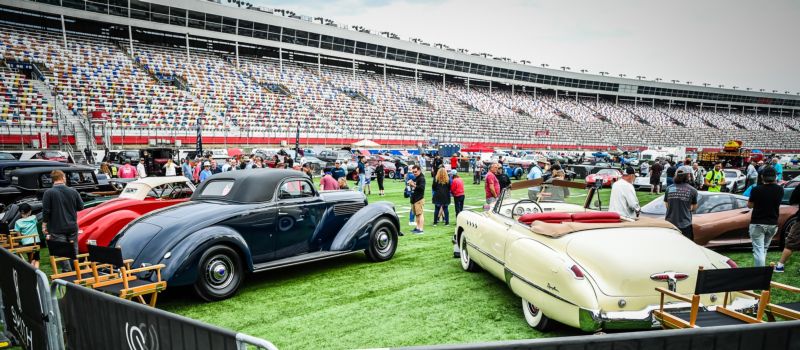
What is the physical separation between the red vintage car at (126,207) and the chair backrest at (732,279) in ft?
26.1

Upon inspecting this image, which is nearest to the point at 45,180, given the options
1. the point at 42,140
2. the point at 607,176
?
the point at 42,140

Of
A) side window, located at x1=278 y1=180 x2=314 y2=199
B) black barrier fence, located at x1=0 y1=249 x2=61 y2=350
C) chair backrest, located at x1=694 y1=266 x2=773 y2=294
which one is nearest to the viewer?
chair backrest, located at x1=694 y1=266 x2=773 y2=294

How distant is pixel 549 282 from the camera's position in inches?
159

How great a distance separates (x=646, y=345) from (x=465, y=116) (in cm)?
5330

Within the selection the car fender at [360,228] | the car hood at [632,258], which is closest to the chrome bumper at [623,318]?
the car hood at [632,258]

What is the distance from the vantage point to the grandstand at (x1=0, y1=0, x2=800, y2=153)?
30016 mm

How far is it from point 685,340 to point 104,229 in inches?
323

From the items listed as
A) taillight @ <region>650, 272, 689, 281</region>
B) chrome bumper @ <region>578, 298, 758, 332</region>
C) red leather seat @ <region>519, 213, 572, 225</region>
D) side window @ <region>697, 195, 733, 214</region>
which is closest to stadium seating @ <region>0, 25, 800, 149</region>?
red leather seat @ <region>519, 213, 572, 225</region>

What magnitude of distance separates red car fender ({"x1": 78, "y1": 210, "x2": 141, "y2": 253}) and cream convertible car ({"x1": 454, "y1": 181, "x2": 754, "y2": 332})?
640cm

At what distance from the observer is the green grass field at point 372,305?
457 cm

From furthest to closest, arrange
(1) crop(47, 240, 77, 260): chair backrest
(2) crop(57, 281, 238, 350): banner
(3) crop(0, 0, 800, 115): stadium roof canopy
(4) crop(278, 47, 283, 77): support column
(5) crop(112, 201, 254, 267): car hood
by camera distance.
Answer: (4) crop(278, 47, 283, 77): support column → (3) crop(0, 0, 800, 115): stadium roof canopy → (5) crop(112, 201, 254, 267): car hood → (1) crop(47, 240, 77, 260): chair backrest → (2) crop(57, 281, 238, 350): banner

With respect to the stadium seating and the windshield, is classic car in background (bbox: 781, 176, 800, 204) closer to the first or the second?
the windshield

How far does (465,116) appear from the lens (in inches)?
2132

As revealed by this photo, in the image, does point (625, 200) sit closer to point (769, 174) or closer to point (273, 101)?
point (769, 174)
